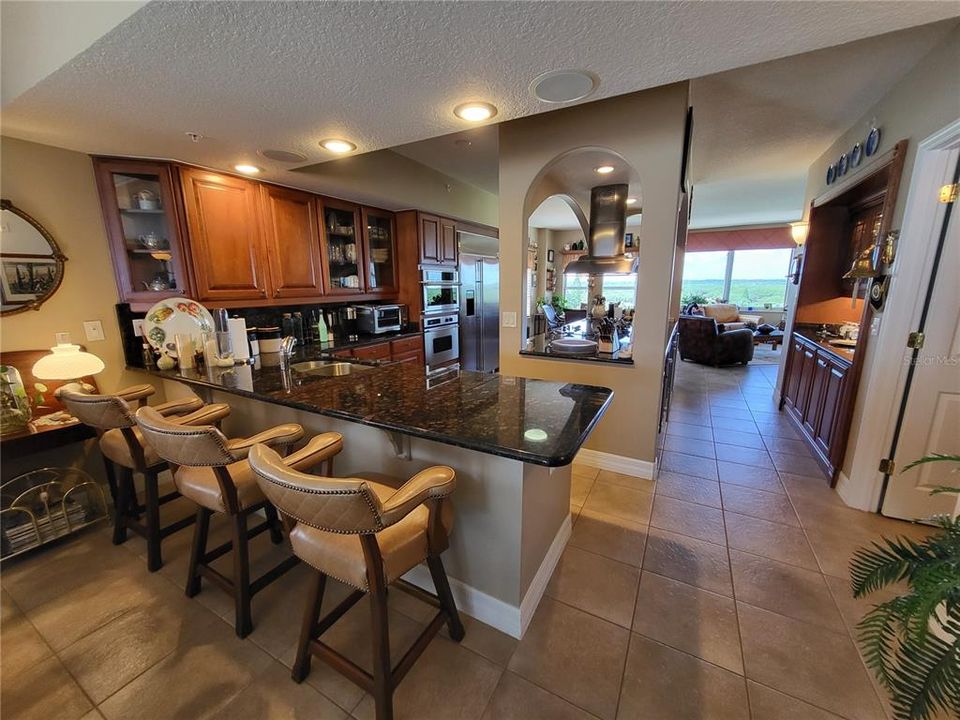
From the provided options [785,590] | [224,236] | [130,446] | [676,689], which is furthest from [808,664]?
[224,236]

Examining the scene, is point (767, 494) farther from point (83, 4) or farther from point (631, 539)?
point (83, 4)

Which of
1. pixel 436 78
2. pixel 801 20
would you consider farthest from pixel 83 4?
pixel 801 20

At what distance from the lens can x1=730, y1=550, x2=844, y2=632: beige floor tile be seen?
5.34ft

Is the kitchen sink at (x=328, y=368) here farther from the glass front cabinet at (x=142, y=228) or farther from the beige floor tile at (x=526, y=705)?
the beige floor tile at (x=526, y=705)

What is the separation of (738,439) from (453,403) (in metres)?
3.15

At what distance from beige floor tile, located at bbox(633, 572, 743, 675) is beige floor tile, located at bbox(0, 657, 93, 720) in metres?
2.09

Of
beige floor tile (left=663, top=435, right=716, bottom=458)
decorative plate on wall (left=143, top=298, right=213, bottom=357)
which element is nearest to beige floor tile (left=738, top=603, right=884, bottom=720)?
beige floor tile (left=663, top=435, right=716, bottom=458)

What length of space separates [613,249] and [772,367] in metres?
4.70

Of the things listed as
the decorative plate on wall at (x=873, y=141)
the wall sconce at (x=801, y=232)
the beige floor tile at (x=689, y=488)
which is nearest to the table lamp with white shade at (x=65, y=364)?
the beige floor tile at (x=689, y=488)

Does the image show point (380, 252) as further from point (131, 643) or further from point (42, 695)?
point (42, 695)

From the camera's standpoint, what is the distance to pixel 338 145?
85.2 inches

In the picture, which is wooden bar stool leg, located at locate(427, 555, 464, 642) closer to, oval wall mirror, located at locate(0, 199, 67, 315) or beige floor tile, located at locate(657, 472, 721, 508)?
beige floor tile, located at locate(657, 472, 721, 508)

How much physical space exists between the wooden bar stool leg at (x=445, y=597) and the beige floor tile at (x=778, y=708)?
103 cm

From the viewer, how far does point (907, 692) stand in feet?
2.81
